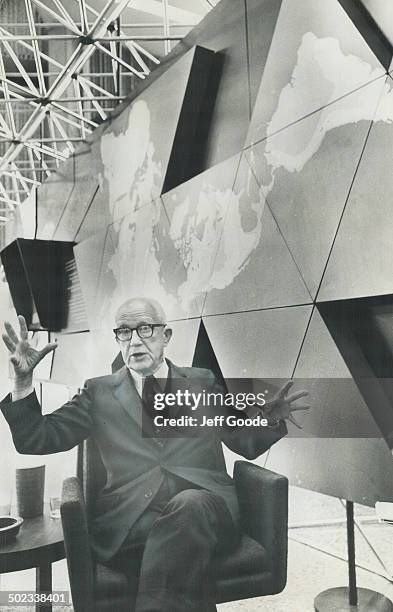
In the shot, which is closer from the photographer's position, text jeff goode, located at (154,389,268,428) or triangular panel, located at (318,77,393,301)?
triangular panel, located at (318,77,393,301)

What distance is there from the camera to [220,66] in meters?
2.38

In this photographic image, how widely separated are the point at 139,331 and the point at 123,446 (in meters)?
0.52

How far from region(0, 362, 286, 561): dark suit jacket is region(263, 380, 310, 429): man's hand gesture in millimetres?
103

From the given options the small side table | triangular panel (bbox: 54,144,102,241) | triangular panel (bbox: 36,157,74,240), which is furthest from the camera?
triangular panel (bbox: 36,157,74,240)

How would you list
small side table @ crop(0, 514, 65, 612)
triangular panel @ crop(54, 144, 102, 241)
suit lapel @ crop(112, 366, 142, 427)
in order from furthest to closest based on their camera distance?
triangular panel @ crop(54, 144, 102, 241) < suit lapel @ crop(112, 366, 142, 427) < small side table @ crop(0, 514, 65, 612)

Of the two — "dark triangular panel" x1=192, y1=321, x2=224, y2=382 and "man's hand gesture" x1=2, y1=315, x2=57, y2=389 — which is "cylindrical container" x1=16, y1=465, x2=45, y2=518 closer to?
"man's hand gesture" x1=2, y1=315, x2=57, y2=389

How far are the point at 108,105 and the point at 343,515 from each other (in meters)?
2.49

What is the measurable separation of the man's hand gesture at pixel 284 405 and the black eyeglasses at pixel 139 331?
599mm

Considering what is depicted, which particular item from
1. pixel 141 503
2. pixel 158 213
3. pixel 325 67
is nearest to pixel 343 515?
pixel 141 503

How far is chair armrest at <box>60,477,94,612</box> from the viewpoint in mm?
2094

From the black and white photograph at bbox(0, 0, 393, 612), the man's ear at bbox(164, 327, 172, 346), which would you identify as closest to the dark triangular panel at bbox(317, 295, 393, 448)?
the black and white photograph at bbox(0, 0, 393, 612)

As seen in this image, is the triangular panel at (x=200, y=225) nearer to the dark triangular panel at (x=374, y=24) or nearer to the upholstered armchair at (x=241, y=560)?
the dark triangular panel at (x=374, y=24)

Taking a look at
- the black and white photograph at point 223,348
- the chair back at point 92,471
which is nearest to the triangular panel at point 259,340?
the black and white photograph at point 223,348

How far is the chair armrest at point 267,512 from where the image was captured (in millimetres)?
2070
